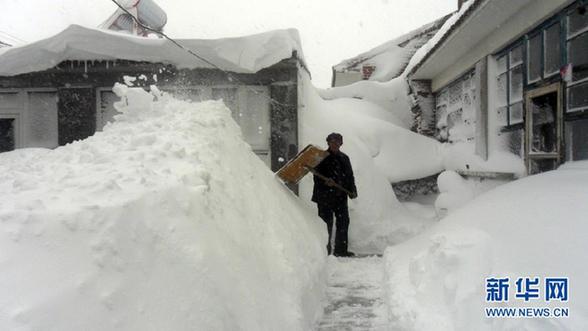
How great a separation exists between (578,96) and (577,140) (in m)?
0.43

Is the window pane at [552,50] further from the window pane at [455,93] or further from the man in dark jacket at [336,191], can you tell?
the window pane at [455,93]

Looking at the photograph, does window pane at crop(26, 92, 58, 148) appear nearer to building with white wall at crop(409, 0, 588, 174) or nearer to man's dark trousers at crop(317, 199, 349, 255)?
man's dark trousers at crop(317, 199, 349, 255)

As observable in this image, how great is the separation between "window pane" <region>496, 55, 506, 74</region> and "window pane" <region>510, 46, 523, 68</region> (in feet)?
1.04

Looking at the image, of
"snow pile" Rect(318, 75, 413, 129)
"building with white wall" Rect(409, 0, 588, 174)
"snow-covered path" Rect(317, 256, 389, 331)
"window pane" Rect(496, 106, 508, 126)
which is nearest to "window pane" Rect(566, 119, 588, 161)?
"building with white wall" Rect(409, 0, 588, 174)

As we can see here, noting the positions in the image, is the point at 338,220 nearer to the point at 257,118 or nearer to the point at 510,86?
the point at 257,118

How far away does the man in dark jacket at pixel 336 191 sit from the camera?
20.2 ft

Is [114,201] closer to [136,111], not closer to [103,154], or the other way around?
[103,154]

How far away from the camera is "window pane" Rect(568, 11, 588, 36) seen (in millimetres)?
4354

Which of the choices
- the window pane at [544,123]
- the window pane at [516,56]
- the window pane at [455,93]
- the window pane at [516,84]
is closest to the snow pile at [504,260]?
the window pane at [544,123]

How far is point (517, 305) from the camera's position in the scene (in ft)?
7.19

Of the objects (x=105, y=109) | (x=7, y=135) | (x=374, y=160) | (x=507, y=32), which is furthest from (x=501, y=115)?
(x=7, y=135)

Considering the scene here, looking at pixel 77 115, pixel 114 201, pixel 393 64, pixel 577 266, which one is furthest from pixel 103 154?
pixel 393 64

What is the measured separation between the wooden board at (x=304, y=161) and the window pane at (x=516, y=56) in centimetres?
275

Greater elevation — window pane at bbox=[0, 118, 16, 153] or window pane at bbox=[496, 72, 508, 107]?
window pane at bbox=[496, 72, 508, 107]
